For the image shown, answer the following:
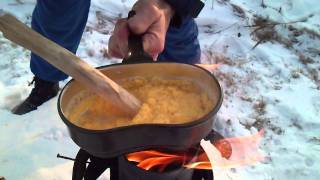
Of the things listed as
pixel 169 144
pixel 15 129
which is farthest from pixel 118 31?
pixel 15 129

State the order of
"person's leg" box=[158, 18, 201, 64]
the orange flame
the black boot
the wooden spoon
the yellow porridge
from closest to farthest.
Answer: the wooden spoon < the yellow porridge < the orange flame < "person's leg" box=[158, 18, 201, 64] < the black boot

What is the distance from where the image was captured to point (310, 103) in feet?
8.77

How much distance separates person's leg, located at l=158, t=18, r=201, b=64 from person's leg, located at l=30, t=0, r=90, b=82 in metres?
0.52

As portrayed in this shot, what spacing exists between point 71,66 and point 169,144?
0.38 metres

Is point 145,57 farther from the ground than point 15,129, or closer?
farther from the ground

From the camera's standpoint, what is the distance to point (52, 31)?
7.48ft

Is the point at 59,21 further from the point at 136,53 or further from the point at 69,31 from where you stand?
the point at 136,53

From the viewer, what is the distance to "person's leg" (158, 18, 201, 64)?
234 centimetres

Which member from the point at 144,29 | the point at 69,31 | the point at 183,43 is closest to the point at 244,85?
the point at 183,43

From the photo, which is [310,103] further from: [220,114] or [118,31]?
[118,31]

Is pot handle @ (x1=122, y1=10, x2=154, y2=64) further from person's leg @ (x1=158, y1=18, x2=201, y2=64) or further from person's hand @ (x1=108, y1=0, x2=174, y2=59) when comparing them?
person's leg @ (x1=158, y1=18, x2=201, y2=64)

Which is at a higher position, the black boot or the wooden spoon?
the wooden spoon

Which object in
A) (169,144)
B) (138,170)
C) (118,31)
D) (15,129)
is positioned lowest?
(15,129)

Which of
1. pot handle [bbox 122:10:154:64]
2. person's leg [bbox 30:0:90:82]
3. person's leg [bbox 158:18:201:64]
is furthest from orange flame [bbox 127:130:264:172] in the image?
person's leg [bbox 30:0:90:82]
